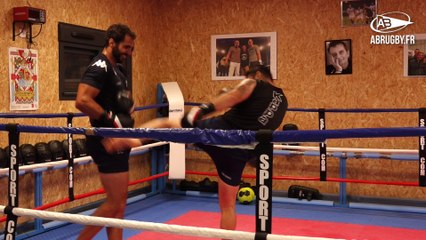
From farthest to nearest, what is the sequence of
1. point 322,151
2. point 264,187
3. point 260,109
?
point 322,151, point 260,109, point 264,187

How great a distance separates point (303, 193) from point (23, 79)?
10.8 feet

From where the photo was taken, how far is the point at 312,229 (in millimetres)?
4406

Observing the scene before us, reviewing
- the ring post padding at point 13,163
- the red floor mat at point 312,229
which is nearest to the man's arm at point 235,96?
the ring post padding at point 13,163

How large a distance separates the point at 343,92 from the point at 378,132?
165 inches

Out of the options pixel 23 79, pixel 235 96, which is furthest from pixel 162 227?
pixel 23 79

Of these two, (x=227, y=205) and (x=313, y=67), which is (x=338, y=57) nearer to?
(x=313, y=67)

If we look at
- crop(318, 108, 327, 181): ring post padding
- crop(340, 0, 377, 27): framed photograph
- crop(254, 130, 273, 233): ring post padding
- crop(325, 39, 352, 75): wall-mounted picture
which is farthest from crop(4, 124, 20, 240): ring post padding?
crop(340, 0, 377, 27): framed photograph

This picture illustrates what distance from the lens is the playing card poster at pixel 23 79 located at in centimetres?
430

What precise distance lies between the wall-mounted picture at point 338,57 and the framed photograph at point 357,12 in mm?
233

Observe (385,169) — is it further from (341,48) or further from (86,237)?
(86,237)

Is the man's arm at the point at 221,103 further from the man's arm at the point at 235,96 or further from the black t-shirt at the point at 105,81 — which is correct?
the black t-shirt at the point at 105,81

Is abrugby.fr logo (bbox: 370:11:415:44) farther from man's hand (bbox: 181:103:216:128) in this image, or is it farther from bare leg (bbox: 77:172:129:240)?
bare leg (bbox: 77:172:129:240)

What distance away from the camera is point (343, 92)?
5.67m

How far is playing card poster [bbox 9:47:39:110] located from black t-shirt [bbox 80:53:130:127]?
1.97 meters
